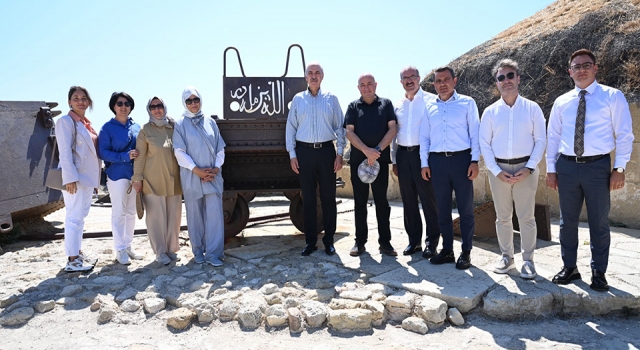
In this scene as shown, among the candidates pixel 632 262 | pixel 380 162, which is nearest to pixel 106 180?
pixel 380 162

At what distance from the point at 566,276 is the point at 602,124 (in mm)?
1273

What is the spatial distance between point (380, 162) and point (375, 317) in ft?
5.86

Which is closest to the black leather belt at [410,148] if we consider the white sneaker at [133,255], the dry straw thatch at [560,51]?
the white sneaker at [133,255]

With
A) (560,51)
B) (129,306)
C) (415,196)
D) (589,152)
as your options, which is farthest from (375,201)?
(560,51)

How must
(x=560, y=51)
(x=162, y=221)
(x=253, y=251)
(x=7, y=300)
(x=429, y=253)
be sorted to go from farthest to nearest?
(x=560, y=51)
(x=253, y=251)
(x=162, y=221)
(x=429, y=253)
(x=7, y=300)

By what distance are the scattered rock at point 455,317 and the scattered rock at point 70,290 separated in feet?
10.6

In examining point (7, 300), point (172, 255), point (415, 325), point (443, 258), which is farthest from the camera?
point (172, 255)

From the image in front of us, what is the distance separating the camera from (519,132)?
389 centimetres

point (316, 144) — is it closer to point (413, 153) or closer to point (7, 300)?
point (413, 153)

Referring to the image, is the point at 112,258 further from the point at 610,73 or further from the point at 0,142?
the point at 610,73

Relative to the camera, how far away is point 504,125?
3.93m

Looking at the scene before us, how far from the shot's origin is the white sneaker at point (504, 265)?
13.5 ft

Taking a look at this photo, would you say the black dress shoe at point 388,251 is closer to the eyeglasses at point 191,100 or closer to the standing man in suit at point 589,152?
the standing man in suit at point 589,152

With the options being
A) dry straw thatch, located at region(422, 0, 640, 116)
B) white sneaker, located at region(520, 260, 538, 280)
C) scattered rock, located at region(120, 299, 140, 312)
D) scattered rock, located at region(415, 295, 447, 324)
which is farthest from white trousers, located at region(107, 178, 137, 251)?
dry straw thatch, located at region(422, 0, 640, 116)
